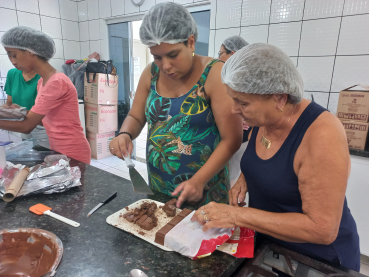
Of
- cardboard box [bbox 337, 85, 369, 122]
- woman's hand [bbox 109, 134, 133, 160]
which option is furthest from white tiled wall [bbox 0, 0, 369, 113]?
woman's hand [bbox 109, 134, 133, 160]

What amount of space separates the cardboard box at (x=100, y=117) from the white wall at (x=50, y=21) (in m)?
1.04

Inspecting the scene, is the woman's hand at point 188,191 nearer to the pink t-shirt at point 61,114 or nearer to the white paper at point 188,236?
the white paper at point 188,236

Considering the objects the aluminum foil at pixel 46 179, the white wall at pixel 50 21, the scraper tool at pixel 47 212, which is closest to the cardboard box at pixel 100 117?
the white wall at pixel 50 21

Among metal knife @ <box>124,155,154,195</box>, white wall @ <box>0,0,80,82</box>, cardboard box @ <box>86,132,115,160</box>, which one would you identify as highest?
white wall @ <box>0,0,80,82</box>

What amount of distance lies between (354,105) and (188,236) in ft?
5.87

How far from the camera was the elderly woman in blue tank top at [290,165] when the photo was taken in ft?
2.36

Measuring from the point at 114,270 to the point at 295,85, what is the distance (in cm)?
79

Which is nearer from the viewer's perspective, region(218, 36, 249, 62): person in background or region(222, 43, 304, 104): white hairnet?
region(222, 43, 304, 104): white hairnet

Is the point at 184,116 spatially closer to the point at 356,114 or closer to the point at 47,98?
the point at 47,98

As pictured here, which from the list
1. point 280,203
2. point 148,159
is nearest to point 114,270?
point 280,203

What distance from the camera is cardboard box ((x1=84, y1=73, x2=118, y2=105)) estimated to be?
3711 mm

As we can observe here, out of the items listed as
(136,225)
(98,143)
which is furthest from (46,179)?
(98,143)

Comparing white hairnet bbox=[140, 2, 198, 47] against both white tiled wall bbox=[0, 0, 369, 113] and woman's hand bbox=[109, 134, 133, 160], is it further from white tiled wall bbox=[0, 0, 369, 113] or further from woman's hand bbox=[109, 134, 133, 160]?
white tiled wall bbox=[0, 0, 369, 113]

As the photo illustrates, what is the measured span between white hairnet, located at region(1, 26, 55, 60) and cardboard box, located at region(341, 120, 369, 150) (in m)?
2.36
